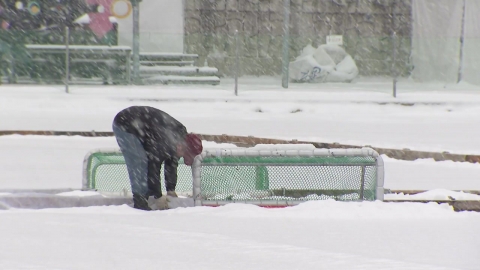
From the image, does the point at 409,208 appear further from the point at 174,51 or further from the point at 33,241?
the point at 174,51

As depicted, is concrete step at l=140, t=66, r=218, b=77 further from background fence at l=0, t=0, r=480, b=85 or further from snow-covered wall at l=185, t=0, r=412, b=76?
snow-covered wall at l=185, t=0, r=412, b=76

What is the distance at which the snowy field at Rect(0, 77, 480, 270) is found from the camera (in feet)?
17.0

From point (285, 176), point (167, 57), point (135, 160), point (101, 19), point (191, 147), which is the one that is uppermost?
point (101, 19)

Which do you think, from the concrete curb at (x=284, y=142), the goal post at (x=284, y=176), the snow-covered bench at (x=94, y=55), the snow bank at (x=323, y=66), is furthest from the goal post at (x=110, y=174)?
the snow bank at (x=323, y=66)

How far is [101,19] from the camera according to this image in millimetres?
19859

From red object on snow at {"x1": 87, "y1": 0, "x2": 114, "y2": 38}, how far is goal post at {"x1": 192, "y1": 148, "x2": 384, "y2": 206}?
43.0 ft

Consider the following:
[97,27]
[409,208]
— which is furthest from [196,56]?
[409,208]

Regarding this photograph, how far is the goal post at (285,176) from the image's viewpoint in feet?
21.8

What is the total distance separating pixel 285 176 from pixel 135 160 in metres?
1.20

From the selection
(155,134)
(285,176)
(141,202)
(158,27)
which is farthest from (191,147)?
(158,27)

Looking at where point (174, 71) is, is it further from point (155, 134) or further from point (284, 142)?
point (155, 134)

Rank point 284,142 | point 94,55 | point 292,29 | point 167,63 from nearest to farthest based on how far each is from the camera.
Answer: point 284,142 → point 94,55 → point 167,63 → point 292,29

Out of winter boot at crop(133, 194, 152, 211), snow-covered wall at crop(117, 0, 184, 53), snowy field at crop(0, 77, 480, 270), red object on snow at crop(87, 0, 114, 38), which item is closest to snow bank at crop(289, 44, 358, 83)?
snow-covered wall at crop(117, 0, 184, 53)

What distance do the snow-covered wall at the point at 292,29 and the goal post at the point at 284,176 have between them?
14.5m
